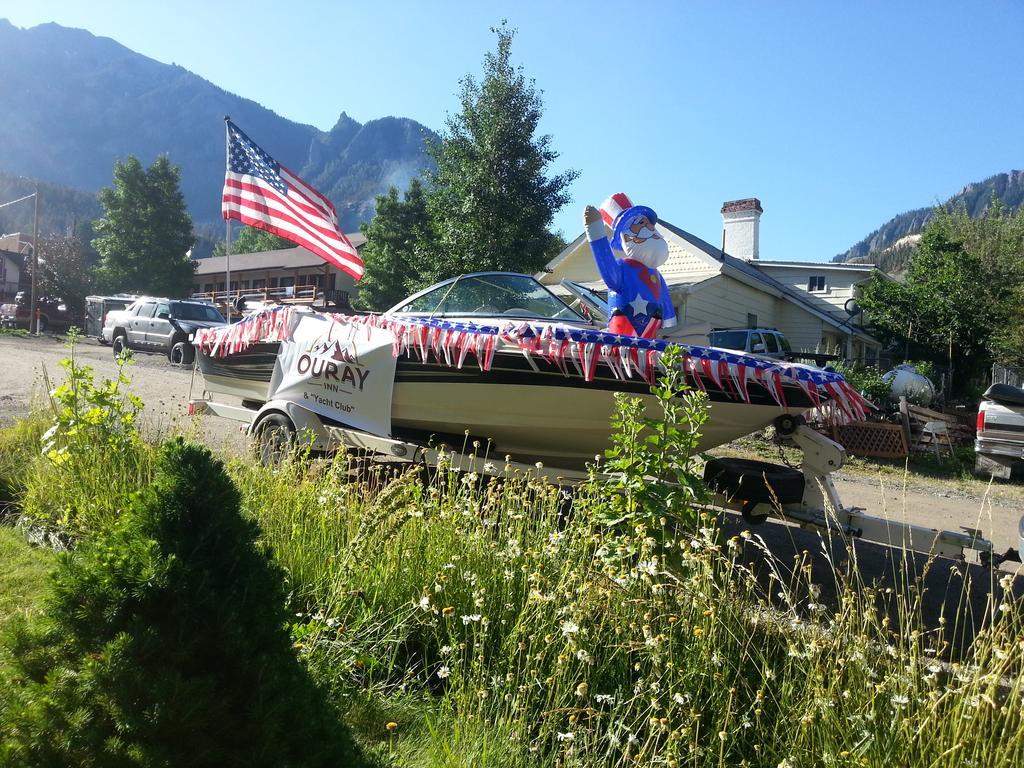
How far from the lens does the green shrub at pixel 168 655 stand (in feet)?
4.74

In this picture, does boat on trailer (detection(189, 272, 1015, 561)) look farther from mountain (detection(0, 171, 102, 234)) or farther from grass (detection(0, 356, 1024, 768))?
mountain (detection(0, 171, 102, 234))

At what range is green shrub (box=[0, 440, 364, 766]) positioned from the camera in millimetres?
1444

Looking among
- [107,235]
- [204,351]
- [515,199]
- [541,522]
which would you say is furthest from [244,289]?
[541,522]

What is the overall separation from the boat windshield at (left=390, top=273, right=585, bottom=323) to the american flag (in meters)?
1.75

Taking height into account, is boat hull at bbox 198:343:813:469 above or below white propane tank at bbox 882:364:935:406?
below

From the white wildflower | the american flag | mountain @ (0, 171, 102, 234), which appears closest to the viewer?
the white wildflower

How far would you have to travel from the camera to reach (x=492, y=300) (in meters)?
6.07

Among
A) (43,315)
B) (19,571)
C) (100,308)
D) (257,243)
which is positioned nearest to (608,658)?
(19,571)

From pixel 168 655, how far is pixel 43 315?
44060mm

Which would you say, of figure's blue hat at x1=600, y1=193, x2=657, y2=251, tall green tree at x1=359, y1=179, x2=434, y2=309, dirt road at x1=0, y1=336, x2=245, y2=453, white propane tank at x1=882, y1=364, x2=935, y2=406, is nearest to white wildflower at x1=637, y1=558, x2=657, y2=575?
dirt road at x1=0, y1=336, x2=245, y2=453

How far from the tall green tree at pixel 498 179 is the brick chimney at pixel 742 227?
1368cm

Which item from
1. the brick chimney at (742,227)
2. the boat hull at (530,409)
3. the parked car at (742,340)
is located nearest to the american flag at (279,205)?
the boat hull at (530,409)

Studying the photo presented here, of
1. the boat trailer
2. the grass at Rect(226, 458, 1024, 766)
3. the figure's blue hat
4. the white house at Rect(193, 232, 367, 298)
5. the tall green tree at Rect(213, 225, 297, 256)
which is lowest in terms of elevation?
the grass at Rect(226, 458, 1024, 766)

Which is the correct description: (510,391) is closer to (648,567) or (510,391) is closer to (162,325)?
(648,567)
